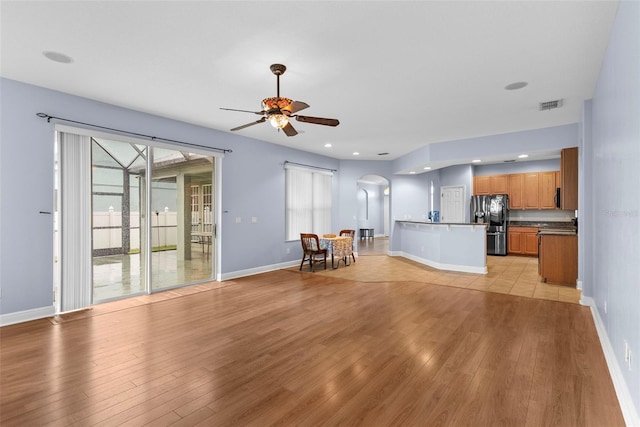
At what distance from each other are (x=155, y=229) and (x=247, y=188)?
1968 mm

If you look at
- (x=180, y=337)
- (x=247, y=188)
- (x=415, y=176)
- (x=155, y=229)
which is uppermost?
(x=415, y=176)

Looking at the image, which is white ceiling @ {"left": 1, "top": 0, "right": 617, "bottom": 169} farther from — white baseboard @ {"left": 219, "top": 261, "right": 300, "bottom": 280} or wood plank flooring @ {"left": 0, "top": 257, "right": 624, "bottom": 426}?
white baseboard @ {"left": 219, "top": 261, "right": 300, "bottom": 280}

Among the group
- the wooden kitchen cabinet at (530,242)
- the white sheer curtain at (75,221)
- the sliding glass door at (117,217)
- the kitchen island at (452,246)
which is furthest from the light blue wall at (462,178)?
the white sheer curtain at (75,221)

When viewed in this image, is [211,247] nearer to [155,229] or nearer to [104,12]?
[155,229]

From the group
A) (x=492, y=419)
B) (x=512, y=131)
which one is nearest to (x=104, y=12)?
(x=492, y=419)

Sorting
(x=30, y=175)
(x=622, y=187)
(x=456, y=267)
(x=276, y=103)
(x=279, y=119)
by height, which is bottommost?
(x=456, y=267)

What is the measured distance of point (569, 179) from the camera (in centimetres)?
514

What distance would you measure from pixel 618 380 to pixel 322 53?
3620 millimetres

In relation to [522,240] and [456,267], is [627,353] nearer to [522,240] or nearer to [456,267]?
[456,267]

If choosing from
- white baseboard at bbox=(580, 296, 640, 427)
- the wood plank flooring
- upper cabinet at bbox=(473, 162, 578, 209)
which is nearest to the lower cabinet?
upper cabinet at bbox=(473, 162, 578, 209)

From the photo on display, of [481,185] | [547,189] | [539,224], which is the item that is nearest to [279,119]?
[481,185]

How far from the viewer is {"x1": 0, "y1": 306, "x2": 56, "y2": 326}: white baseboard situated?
3671mm

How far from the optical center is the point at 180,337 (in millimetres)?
3344

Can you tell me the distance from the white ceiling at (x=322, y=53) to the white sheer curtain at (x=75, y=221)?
30.3 inches
